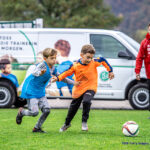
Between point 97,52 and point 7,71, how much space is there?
7.79ft

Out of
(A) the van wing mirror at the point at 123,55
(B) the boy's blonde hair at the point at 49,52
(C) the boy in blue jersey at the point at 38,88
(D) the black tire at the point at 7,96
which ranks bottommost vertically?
(D) the black tire at the point at 7,96

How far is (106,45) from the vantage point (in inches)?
505

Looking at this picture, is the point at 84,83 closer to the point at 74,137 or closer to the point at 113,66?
the point at 74,137

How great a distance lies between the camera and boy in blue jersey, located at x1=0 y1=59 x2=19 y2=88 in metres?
Result: 12.7

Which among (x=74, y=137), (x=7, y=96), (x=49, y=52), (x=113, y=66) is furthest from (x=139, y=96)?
(x=74, y=137)

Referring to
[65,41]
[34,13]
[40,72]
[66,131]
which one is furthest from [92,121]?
[34,13]

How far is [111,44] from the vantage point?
12.9m

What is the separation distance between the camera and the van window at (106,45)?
41.9 feet

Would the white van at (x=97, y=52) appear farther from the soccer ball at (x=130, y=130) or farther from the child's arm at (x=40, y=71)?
the soccer ball at (x=130, y=130)

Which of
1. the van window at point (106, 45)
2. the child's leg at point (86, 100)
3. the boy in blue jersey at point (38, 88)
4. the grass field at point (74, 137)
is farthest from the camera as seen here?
the van window at point (106, 45)

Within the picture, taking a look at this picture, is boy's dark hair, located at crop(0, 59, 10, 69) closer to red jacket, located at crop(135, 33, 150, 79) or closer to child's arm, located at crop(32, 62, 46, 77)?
red jacket, located at crop(135, 33, 150, 79)

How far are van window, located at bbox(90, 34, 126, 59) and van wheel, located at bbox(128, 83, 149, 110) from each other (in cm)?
99

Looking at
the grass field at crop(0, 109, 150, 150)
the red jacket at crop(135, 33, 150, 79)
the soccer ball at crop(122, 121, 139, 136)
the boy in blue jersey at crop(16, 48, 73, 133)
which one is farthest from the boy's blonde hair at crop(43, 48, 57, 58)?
the red jacket at crop(135, 33, 150, 79)

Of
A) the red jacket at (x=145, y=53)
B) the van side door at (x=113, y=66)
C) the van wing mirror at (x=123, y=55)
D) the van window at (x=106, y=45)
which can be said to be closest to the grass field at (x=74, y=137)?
the red jacket at (x=145, y=53)
